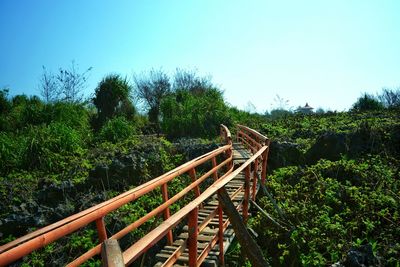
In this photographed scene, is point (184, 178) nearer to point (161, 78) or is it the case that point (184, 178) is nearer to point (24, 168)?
point (24, 168)

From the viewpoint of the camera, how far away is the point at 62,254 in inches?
266

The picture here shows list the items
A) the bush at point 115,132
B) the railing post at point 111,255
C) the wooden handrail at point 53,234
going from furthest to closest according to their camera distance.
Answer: the bush at point 115,132
the wooden handrail at point 53,234
the railing post at point 111,255

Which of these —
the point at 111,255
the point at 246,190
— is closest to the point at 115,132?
the point at 246,190

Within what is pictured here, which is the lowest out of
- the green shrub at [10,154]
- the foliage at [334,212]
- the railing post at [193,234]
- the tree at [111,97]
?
the foliage at [334,212]

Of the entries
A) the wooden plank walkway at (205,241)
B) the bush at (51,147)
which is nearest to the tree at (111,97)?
the bush at (51,147)

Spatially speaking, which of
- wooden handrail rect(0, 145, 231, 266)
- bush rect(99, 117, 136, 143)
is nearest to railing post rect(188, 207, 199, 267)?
wooden handrail rect(0, 145, 231, 266)

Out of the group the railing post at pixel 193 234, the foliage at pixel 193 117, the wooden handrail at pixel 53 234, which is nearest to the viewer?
the wooden handrail at pixel 53 234

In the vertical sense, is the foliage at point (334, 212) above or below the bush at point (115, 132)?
below

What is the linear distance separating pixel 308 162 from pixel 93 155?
22.7ft

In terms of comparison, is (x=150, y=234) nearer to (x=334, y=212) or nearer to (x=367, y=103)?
(x=334, y=212)

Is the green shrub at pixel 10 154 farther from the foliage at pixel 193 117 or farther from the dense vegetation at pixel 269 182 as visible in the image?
the foliage at pixel 193 117

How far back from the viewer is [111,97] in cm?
1816

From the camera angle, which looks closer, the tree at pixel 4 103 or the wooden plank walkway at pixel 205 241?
the wooden plank walkway at pixel 205 241

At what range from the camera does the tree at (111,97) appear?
18.1 m
